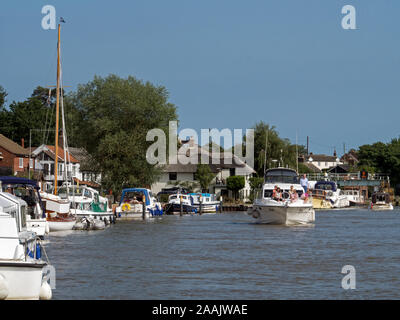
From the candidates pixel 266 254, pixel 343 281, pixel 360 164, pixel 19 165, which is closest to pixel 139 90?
pixel 19 165

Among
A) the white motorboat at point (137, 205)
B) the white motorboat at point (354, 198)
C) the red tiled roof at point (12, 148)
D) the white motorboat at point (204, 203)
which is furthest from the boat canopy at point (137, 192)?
the white motorboat at point (354, 198)

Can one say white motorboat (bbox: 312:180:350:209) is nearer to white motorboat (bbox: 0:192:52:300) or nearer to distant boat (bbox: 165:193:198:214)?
distant boat (bbox: 165:193:198:214)

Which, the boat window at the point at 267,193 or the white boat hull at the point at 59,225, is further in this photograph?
the boat window at the point at 267,193

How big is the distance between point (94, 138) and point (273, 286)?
58.1 metres

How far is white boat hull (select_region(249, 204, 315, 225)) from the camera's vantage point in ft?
181

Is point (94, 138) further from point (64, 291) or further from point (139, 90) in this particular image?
point (64, 291)

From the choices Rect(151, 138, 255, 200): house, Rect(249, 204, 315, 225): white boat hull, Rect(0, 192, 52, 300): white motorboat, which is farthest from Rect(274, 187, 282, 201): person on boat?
Rect(151, 138, 255, 200): house

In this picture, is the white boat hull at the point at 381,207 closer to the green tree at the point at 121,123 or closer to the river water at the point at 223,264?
the green tree at the point at 121,123

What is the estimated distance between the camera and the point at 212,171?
12188 centimetres

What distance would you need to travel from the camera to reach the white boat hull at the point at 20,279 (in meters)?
20.2

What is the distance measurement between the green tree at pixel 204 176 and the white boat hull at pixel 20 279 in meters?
94.6

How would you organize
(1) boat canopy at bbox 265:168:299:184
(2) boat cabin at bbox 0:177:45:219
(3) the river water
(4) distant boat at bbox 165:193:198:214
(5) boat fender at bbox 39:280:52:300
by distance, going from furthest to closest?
(4) distant boat at bbox 165:193:198:214
(1) boat canopy at bbox 265:168:299:184
(2) boat cabin at bbox 0:177:45:219
(3) the river water
(5) boat fender at bbox 39:280:52:300

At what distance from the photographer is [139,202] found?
72.3m

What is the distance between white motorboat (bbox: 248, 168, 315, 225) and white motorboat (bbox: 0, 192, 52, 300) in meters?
32.4
